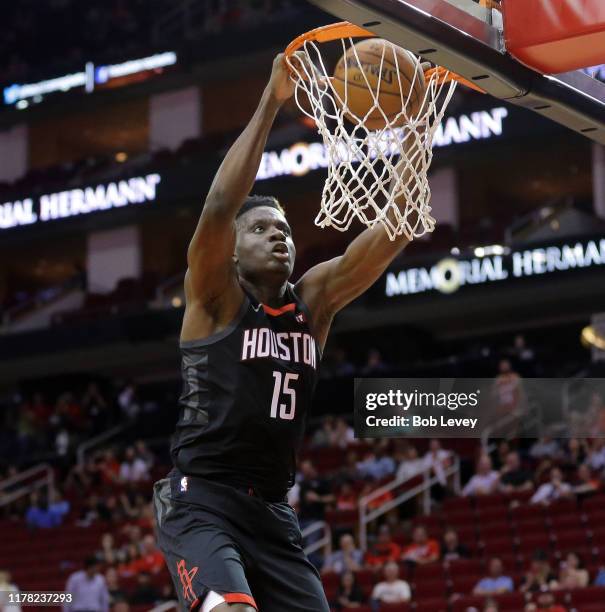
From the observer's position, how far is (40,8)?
3142 cm

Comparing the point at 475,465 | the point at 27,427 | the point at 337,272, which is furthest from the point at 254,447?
the point at 27,427

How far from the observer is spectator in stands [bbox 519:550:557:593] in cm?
1237

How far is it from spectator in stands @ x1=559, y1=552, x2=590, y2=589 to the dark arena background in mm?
22

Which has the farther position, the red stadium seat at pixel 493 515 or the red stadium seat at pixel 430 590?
the red stadium seat at pixel 493 515

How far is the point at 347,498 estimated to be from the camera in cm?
1633

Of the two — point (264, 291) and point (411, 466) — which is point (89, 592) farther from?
point (264, 291)

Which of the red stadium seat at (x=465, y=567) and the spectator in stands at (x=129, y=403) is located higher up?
the spectator in stands at (x=129, y=403)

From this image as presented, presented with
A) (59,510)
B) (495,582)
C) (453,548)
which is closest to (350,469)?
(453,548)

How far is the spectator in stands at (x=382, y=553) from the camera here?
47.5ft

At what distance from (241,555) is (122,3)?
2713cm

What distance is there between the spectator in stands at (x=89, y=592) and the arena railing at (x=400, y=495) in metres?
3.06

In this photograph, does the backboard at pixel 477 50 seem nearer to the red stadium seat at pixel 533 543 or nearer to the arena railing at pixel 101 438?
the red stadium seat at pixel 533 543

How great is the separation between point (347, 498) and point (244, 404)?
11674 millimetres

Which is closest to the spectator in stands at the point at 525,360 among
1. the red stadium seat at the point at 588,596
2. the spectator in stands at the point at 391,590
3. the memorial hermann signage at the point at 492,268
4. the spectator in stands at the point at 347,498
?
the memorial hermann signage at the point at 492,268
